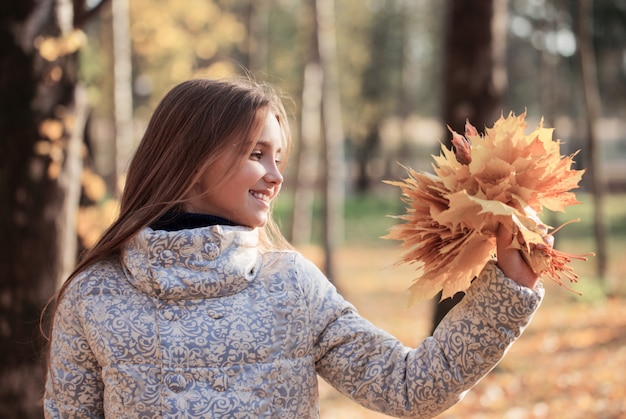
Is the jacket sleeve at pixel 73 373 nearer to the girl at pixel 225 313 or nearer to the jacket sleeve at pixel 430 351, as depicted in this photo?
the girl at pixel 225 313

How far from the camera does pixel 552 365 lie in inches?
304

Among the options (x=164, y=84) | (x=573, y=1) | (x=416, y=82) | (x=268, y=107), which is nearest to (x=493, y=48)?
(x=268, y=107)

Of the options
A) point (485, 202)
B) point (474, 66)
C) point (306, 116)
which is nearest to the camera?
point (485, 202)

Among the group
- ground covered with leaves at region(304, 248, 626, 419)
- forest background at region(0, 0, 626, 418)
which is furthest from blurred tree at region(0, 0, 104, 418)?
ground covered with leaves at region(304, 248, 626, 419)

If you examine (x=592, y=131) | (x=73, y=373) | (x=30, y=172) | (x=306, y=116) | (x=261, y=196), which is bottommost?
(x=306, y=116)

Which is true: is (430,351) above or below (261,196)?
below

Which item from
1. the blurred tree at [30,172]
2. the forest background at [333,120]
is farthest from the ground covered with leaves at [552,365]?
the blurred tree at [30,172]

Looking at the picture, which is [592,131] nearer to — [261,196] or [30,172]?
[30,172]

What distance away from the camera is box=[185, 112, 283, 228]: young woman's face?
6.90 ft

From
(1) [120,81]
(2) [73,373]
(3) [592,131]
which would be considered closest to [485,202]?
(2) [73,373]

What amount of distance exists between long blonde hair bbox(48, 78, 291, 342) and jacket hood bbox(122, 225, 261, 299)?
0.11 meters

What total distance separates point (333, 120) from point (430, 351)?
40.4 ft

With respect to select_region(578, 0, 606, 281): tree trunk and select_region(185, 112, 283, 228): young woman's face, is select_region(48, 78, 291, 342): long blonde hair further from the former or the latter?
select_region(578, 0, 606, 281): tree trunk

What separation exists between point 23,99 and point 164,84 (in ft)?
43.2
